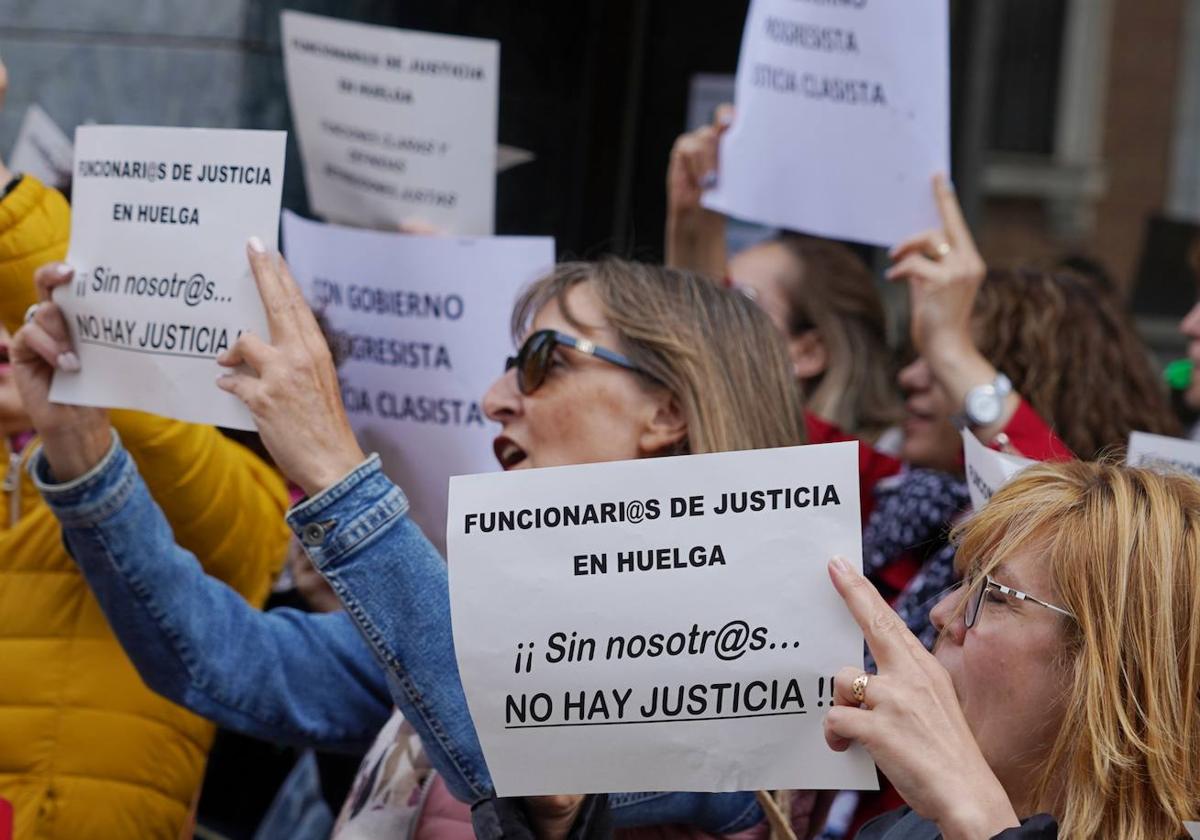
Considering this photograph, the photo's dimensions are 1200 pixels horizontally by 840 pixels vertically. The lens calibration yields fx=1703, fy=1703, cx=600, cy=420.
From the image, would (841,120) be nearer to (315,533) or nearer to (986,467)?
(986,467)

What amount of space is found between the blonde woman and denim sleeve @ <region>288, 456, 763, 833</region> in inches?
24.1

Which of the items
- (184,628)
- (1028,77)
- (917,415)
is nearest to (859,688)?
(184,628)

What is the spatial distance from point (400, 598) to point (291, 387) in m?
0.31

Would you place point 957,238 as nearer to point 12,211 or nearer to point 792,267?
point 792,267

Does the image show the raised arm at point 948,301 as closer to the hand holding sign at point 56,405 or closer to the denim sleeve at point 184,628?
the denim sleeve at point 184,628

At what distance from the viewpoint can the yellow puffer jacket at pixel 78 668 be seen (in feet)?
8.68

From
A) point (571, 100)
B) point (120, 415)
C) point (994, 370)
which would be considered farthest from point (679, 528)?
point (571, 100)


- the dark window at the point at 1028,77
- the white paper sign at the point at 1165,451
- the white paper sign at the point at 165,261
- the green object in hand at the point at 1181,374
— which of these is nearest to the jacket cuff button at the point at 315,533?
the white paper sign at the point at 165,261

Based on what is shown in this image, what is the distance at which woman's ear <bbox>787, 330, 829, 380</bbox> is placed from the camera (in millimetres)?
4094

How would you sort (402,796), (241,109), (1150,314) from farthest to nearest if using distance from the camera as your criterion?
(1150,314), (241,109), (402,796)

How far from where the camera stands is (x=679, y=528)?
192 cm

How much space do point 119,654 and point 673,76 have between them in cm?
322

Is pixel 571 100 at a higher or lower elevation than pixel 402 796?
higher

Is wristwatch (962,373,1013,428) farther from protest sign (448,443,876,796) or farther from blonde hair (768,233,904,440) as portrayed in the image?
protest sign (448,443,876,796)
